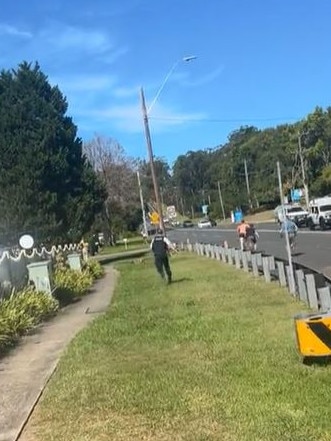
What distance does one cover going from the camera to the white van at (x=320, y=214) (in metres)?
52.9

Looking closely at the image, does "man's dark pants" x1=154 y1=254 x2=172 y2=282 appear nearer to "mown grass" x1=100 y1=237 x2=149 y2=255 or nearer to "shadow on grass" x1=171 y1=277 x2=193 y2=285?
"shadow on grass" x1=171 y1=277 x2=193 y2=285

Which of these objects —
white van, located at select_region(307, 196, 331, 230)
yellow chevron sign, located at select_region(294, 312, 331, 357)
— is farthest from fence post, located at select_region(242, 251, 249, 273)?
white van, located at select_region(307, 196, 331, 230)

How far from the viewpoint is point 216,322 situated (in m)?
11.9

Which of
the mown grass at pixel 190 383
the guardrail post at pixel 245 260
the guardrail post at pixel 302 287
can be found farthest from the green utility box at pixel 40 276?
the guardrail post at pixel 245 260

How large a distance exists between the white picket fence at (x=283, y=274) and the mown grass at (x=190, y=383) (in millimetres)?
427

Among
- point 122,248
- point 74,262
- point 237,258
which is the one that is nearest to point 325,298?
point 237,258

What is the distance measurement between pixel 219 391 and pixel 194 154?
193m

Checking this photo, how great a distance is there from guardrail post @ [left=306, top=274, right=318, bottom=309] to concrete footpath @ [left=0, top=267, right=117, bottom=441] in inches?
155

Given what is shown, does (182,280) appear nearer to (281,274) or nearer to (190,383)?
(281,274)

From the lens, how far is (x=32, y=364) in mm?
9922

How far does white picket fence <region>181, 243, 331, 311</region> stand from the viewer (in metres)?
12.1

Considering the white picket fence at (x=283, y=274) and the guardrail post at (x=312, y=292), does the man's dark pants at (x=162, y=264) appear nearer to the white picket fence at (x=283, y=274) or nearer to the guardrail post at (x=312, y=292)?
the white picket fence at (x=283, y=274)

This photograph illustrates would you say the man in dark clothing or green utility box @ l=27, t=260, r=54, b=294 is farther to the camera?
the man in dark clothing

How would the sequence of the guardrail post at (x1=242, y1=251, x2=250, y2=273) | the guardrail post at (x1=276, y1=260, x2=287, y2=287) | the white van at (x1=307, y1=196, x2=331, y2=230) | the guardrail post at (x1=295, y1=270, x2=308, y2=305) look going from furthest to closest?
the white van at (x1=307, y1=196, x2=331, y2=230)
the guardrail post at (x1=242, y1=251, x2=250, y2=273)
the guardrail post at (x1=276, y1=260, x2=287, y2=287)
the guardrail post at (x1=295, y1=270, x2=308, y2=305)
